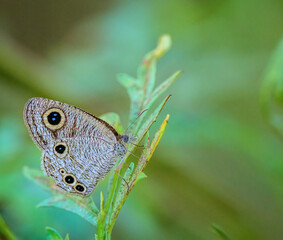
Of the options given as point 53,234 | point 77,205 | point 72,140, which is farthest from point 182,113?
point 53,234

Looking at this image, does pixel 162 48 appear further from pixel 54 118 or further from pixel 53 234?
pixel 53 234

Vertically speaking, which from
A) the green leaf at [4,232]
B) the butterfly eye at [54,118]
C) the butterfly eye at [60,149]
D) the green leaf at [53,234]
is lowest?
the green leaf at [4,232]

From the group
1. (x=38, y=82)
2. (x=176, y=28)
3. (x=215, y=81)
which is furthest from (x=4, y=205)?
(x=176, y=28)

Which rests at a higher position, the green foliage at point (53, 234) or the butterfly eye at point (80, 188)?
the butterfly eye at point (80, 188)

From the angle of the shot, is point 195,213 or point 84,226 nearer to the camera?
point 84,226

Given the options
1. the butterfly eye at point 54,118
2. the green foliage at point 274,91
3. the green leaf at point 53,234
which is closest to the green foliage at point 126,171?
the green leaf at point 53,234

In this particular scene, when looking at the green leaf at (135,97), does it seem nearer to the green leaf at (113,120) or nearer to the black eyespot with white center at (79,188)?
the green leaf at (113,120)

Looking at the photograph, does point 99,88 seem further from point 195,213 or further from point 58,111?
point 58,111
